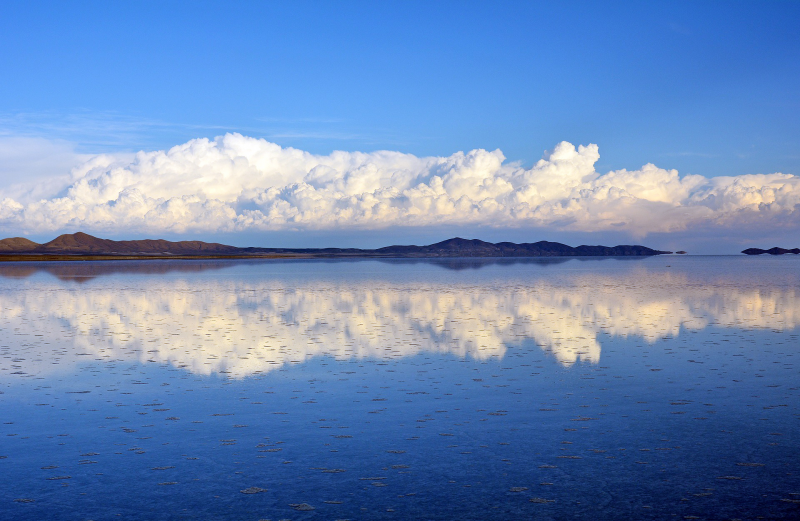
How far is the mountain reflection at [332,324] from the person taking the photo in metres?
21.6

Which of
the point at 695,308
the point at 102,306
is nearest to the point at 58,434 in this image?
the point at 102,306

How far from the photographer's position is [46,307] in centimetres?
3878

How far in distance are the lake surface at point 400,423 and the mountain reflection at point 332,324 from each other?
0.25m

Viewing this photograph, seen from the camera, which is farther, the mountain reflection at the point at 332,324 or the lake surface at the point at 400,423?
the mountain reflection at the point at 332,324

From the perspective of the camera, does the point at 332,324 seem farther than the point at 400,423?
Yes

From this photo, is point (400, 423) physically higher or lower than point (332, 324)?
lower

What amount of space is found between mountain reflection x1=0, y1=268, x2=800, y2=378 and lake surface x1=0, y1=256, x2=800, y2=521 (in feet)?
0.81

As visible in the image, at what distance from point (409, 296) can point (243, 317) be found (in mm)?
16917

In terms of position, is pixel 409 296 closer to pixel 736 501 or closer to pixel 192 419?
pixel 192 419

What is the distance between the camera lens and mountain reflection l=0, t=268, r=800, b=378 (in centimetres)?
2164

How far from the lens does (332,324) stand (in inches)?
1169

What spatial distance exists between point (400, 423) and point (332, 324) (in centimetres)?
1678

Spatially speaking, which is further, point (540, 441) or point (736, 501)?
point (540, 441)

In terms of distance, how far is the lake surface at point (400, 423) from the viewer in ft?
30.6
